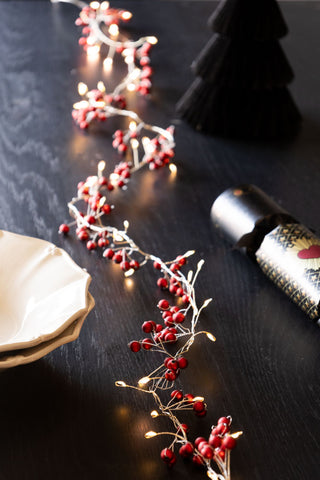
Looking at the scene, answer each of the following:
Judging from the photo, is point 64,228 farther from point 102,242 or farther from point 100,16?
point 100,16

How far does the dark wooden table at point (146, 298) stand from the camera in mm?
531

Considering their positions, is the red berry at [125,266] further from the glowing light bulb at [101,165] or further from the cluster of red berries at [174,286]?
the glowing light bulb at [101,165]

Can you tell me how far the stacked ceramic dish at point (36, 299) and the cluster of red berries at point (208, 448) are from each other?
13 centimetres

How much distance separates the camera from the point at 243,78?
3.07 feet

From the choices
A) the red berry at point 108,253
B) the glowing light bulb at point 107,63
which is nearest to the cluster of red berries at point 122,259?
the red berry at point 108,253

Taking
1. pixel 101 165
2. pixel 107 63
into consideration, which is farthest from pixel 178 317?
pixel 107 63

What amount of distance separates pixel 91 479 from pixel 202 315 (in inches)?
8.8

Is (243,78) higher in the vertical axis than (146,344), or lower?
higher

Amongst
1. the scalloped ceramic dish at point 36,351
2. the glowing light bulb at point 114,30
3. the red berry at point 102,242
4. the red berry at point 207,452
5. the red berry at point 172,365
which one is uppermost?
the scalloped ceramic dish at point 36,351

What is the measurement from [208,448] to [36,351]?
0.52ft

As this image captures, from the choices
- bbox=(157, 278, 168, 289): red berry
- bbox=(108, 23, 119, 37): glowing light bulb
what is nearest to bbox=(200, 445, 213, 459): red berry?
bbox=(157, 278, 168, 289): red berry

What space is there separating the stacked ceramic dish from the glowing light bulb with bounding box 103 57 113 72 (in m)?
0.61

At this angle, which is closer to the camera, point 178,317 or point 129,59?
point 178,317

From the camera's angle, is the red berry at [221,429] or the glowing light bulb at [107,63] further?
the glowing light bulb at [107,63]
